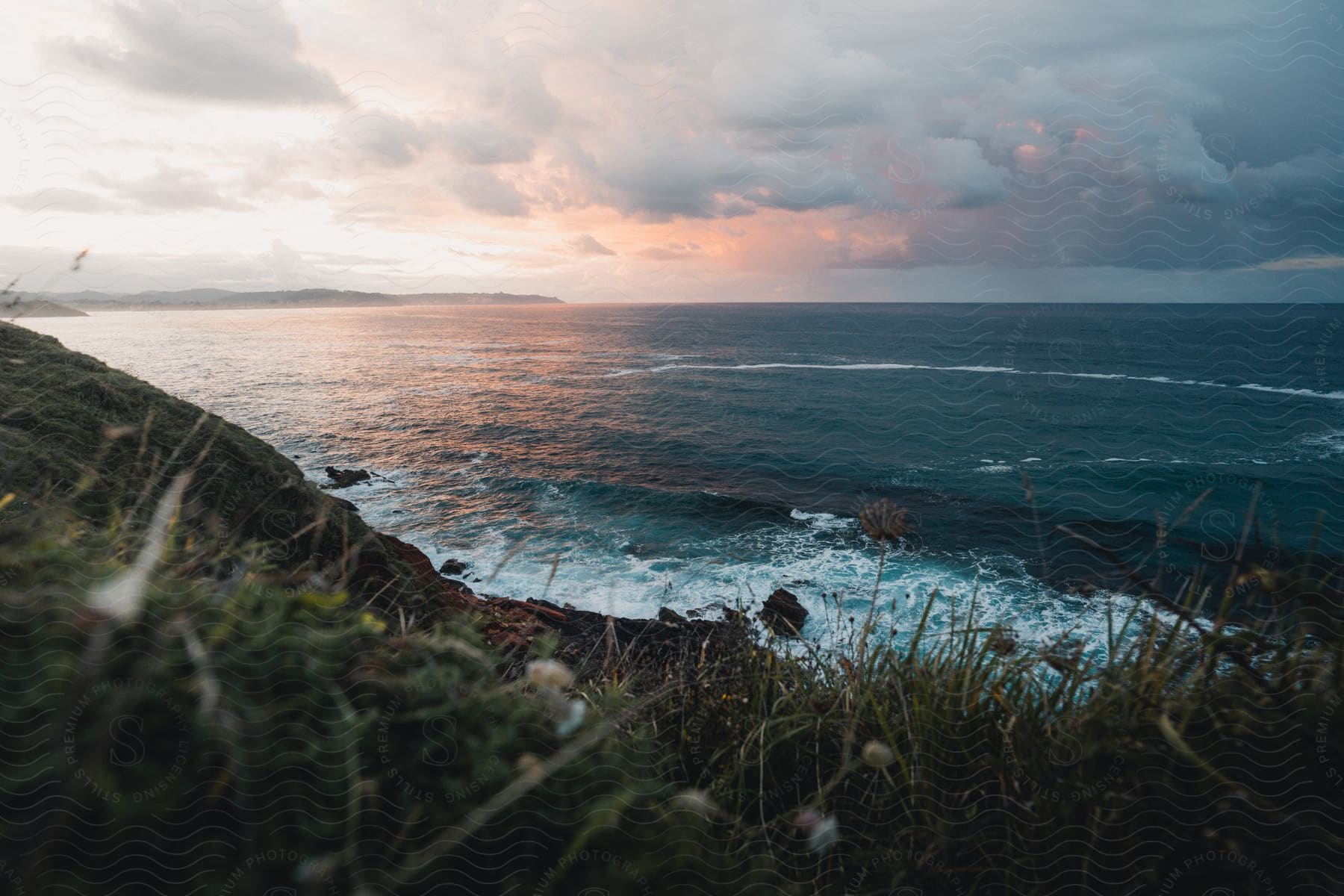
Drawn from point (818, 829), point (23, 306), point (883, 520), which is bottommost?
point (818, 829)

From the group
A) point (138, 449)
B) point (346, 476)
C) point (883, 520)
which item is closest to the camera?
point (883, 520)

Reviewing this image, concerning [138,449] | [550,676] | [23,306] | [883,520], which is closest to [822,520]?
[138,449]

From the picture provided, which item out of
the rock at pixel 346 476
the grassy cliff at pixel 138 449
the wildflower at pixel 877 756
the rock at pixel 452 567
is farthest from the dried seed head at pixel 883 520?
the rock at pixel 346 476

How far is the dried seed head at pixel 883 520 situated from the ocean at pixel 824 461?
0.62 meters

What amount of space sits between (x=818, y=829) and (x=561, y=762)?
3.04ft

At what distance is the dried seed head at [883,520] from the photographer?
290 cm

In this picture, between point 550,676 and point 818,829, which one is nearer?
point 818,829

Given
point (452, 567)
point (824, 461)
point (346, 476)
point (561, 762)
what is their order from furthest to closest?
point (824, 461) < point (346, 476) < point (452, 567) < point (561, 762)

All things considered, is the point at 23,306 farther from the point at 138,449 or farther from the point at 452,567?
the point at 452,567

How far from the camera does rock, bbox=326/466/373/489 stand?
28.7 metres

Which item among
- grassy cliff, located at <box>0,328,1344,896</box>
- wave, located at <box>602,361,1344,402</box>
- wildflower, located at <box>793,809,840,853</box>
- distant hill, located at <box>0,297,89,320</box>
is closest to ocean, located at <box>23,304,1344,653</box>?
wave, located at <box>602,361,1344,402</box>

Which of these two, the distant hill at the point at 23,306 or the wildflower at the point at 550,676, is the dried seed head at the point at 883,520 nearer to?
the wildflower at the point at 550,676

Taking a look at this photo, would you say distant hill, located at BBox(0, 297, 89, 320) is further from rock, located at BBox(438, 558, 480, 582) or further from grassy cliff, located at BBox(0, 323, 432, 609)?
rock, located at BBox(438, 558, 480, 582)

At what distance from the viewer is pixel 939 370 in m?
62.7
